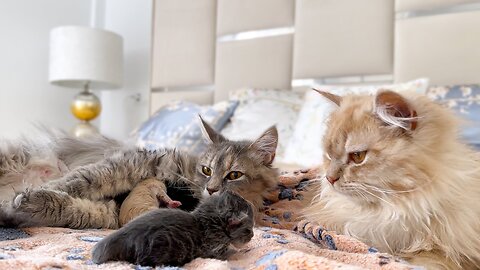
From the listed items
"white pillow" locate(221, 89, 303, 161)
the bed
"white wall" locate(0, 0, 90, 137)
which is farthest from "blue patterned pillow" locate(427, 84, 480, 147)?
"white wall" locate(0, 0, 90, 137)

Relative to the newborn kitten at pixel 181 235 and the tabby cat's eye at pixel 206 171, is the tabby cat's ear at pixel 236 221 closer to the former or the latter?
the newborn kitten at pixel 181 235

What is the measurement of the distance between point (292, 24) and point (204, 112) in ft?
3.26

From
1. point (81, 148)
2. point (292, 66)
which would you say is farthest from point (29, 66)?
point (81, 148)

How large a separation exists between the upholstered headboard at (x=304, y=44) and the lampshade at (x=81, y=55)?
430 mm

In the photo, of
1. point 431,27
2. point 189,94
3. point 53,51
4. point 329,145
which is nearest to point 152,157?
point 329,145

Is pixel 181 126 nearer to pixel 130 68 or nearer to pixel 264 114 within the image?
pixel 264 114

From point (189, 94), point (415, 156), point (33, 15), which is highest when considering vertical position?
point (33, 15)

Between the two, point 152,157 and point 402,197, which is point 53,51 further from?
point 402,197

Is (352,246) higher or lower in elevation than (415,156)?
lower

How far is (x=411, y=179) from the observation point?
1.08 m

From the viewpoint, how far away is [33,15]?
4.30 m

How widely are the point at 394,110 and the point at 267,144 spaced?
1.87 ft

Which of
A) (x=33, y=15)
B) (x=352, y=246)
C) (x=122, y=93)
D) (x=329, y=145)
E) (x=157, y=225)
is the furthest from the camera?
(x=122, y=93)

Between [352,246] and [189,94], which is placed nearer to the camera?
[352,246]
